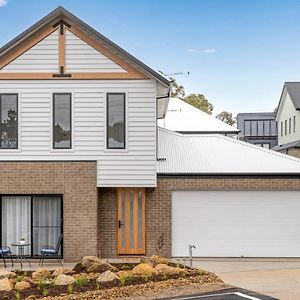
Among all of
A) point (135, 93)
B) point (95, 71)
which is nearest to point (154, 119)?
point (135, 93)

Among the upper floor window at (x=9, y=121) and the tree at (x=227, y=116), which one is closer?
the upper floor window at (x=9, y=121)

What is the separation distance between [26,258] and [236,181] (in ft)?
23.6

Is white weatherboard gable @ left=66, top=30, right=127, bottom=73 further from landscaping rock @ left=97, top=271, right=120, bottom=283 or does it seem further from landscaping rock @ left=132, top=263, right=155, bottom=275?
landscaping rock @ left=97, top=271, right=120, bottom=283

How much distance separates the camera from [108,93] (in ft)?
61.8

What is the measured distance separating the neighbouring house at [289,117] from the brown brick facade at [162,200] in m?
16.9

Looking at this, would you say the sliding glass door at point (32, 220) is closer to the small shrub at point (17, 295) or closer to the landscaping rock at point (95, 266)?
the landscaping rock at point (95, 266)

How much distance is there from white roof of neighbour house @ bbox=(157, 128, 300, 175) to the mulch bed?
5406mm

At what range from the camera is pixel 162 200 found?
19438 millimetres

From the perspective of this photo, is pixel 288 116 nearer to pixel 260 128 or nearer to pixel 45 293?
pixel 260 128

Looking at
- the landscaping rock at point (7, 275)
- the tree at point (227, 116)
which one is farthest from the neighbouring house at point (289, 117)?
the tree at point (227, 116)

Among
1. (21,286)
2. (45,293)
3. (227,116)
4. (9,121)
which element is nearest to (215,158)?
(9,121)

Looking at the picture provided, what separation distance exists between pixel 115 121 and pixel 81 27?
3.14 meters

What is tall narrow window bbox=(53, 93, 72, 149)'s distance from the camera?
61.8 ft

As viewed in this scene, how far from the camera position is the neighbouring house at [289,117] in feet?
128
